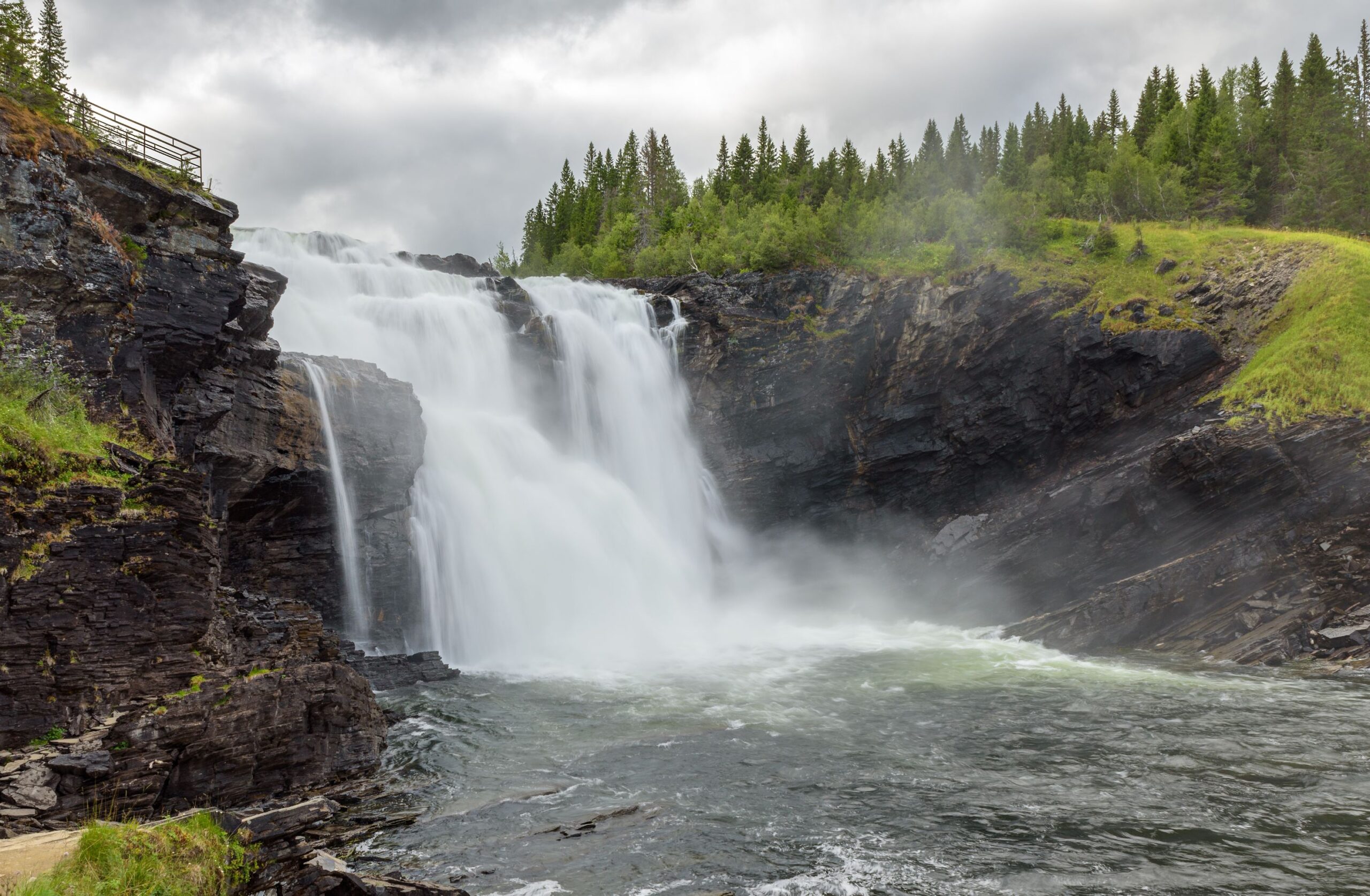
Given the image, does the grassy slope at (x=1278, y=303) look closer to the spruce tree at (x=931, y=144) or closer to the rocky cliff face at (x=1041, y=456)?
the rocky cliff face at (x=1041, y=456)

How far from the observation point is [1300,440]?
2784 cm

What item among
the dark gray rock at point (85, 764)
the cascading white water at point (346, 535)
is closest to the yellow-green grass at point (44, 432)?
the dark gray rock at point (85, 764)

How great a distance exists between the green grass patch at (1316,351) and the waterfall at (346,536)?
32943 mm

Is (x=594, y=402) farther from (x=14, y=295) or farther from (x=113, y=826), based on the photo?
(x=113, y=826)

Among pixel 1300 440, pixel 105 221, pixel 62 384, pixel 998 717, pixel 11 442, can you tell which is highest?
pixel 105 221

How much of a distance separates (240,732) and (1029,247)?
40903mm

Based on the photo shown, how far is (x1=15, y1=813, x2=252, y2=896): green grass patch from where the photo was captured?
8344mm

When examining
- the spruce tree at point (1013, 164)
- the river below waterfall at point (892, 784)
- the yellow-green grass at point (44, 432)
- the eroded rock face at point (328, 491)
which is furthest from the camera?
the spruce tree at point (1013, 164)

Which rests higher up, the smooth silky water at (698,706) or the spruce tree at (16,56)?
the spruce tree at (16,56)

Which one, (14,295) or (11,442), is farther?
(14,295)

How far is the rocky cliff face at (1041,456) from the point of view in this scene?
2702 centimetres

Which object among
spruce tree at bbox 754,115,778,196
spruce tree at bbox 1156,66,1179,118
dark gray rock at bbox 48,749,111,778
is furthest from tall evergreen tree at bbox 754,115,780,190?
dark gray rock at bbox 48,749,111,778

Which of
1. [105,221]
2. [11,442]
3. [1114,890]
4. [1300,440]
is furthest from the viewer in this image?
[1300,440]

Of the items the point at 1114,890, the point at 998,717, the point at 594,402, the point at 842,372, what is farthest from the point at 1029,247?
the point at 1114,890
